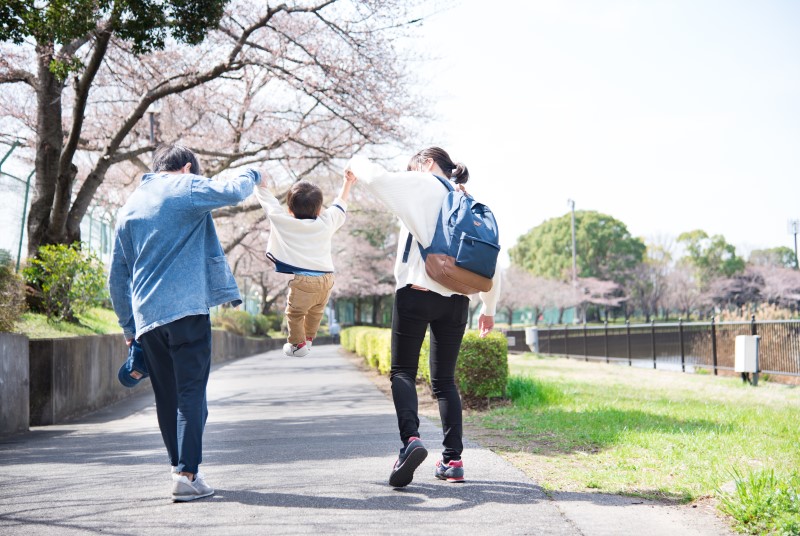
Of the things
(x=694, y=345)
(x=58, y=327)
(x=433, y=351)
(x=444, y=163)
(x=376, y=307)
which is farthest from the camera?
(x=376, y=307)

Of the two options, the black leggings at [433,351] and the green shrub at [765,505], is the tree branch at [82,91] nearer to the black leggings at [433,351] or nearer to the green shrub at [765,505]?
the black leggings at [433,351]

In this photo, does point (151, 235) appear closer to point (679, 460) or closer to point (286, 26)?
point (679, 460)

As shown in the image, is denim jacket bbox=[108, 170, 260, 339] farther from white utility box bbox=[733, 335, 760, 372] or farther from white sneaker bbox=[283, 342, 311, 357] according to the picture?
white utility box bbox=[733, 335, 760, 372]

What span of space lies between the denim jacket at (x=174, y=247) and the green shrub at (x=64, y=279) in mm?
A: 6154

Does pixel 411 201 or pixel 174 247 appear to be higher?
pixel 411 201

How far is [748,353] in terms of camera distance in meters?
12.3

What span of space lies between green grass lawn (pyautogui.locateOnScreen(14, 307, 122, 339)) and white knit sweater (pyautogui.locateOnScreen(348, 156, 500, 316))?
16.9 ft

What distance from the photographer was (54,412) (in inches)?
293

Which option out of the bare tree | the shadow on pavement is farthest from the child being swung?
the bare tree

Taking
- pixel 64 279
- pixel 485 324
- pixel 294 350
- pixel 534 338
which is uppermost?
pixel 64 279

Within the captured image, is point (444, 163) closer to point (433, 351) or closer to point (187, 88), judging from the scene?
point (433, 351)

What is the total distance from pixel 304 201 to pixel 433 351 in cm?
182

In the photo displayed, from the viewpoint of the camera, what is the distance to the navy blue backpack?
3506 mm

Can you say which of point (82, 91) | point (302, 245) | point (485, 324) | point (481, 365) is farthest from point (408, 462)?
point (82, 91)
